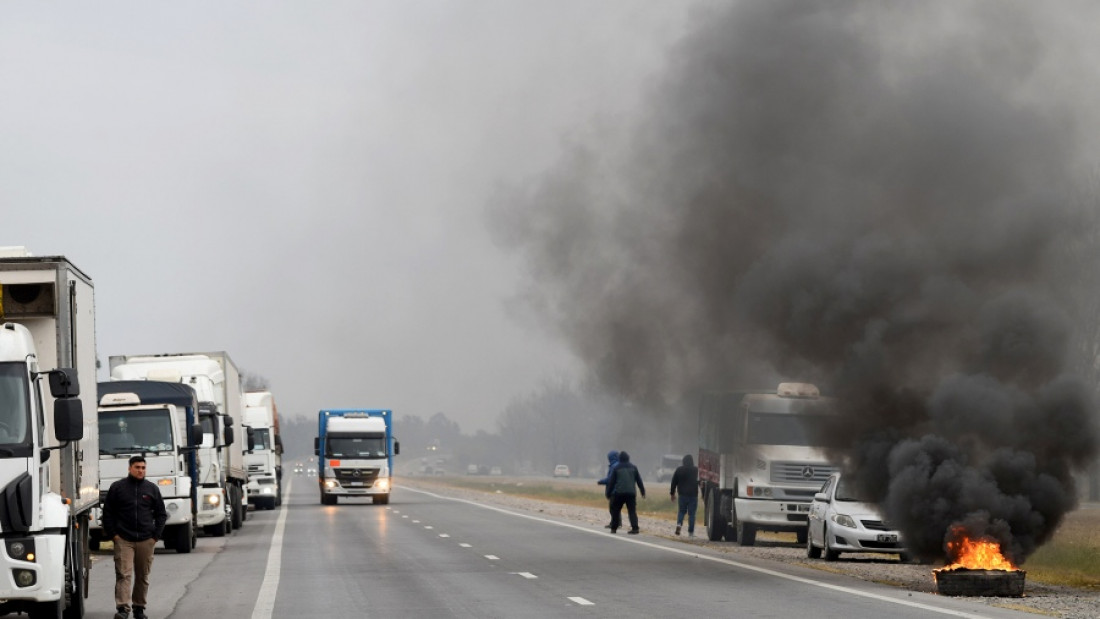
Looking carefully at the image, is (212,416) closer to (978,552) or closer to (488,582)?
(488,582)

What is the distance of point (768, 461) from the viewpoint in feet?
102

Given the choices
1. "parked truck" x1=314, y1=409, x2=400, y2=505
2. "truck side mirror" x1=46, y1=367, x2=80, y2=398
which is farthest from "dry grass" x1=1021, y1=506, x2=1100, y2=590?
"parked truck" x1=314, y1=409, x2=400, y2=505

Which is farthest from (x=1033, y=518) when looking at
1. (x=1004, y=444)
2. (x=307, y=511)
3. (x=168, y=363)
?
(x=307, y=511)

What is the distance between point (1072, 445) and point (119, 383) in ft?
60.9

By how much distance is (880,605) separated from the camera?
671 inches

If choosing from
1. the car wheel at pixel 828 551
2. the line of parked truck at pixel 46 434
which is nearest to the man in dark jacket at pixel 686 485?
the car wheel at pixel 828 551

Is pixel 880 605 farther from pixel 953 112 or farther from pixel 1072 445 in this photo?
pixel 953 112

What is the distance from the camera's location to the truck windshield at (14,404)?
13.4 metres

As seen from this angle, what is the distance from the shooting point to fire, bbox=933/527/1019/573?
786 inches

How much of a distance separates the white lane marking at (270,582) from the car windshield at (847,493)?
8.71 metres

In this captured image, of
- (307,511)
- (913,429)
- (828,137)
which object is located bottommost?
(307,511)

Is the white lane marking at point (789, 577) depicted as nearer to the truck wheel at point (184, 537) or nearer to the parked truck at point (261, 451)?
the truck wheel at point (184, 537)

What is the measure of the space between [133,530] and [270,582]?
6.14 metres

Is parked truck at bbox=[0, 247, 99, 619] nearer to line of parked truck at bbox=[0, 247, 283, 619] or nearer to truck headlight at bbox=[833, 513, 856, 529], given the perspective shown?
line of parked truck at bbox=[0, 247, 283, 619]
